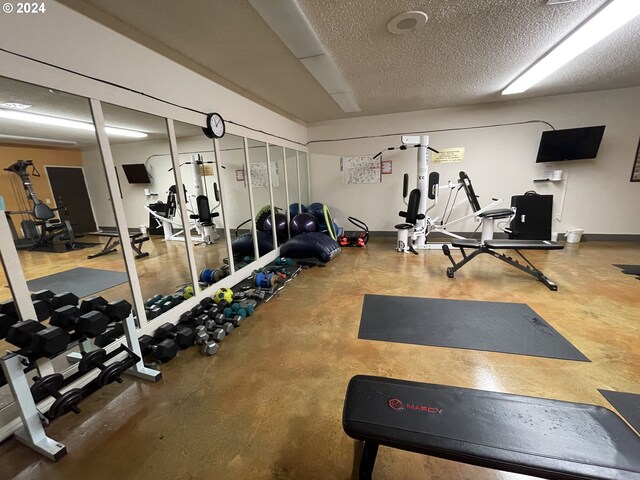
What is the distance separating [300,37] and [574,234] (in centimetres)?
548

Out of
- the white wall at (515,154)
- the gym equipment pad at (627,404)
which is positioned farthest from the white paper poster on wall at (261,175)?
the gym equipment pad at (627,404)

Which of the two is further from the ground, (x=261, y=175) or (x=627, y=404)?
(x=261, y=175)

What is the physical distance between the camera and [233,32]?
7.06 feet

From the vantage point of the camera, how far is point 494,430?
93cm

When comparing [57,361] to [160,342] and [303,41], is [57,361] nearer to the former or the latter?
[160,342]

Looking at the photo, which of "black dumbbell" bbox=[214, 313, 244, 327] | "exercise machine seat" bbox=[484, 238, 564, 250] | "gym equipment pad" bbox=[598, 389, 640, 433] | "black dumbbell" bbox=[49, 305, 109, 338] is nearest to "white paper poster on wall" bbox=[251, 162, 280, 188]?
"black dumbbell" bbox=[214, 313, 244, 327]

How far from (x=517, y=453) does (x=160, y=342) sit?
2289 millimetres

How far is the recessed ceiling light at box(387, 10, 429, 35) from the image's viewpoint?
1.99 m

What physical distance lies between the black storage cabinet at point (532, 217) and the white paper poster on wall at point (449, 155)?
122 cm

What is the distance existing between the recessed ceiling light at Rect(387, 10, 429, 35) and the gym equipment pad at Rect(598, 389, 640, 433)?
9.36 feet

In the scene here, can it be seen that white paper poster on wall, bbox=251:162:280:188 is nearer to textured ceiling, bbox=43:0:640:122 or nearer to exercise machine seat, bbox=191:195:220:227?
textured ceiling, bbox=43:0:640:122

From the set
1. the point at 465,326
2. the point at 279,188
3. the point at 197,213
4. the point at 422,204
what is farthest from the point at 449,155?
the point at 197,213

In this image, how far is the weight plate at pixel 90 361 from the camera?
1.37m

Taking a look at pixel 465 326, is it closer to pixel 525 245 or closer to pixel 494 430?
pixel 494 430
